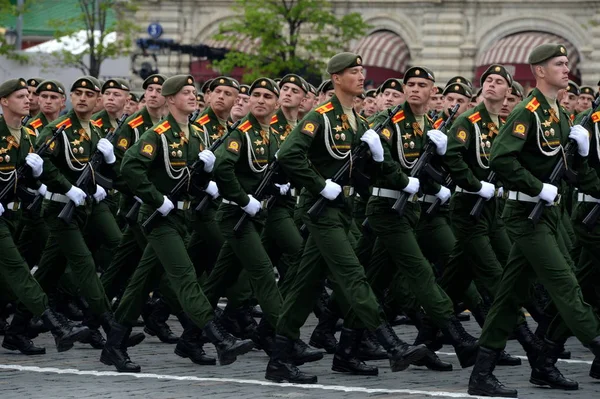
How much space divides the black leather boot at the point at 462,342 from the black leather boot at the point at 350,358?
0.53 m

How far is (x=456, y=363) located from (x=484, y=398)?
1.83 m

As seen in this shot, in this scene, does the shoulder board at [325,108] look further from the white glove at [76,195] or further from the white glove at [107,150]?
the white glove at [76,195]

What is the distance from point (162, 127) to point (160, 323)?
216 centimetres

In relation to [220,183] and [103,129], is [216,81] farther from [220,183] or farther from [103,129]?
[220,183]

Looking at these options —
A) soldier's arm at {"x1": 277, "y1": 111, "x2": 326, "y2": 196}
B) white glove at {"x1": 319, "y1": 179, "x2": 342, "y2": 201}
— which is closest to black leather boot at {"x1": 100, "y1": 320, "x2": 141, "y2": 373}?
soldier's arm at {"x1": 277, "y1": 111, "x2": 326, "y2": 196}

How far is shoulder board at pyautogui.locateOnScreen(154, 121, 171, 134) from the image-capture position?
9854 mm

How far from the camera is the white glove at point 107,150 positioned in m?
10.7

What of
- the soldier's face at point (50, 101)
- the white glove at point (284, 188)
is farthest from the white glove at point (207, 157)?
the soldier's face at point (50, 101)

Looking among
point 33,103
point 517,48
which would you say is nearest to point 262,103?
point 33,103

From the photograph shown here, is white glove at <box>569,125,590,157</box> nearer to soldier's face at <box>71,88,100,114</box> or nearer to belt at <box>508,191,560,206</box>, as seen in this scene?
belt at <box>508,191,560,206</box>

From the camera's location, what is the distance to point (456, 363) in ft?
33.6

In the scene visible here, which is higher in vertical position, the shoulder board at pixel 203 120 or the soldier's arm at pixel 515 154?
the soldier's arm at pixel 515 154

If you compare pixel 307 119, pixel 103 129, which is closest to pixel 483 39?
pixel 103 129

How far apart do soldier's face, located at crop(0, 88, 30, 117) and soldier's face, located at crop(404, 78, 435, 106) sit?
268cm
